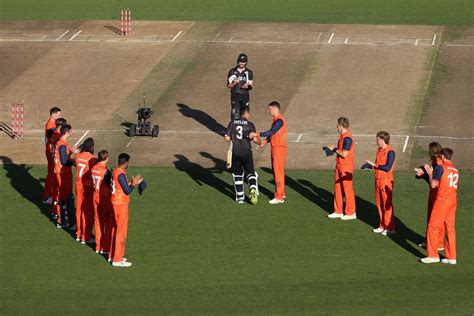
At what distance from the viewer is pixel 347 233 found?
30.0 m

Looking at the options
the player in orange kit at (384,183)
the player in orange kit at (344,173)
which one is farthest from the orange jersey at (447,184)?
the player in orange kit at (344,173)

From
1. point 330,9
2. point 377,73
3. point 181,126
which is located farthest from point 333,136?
point 330,9

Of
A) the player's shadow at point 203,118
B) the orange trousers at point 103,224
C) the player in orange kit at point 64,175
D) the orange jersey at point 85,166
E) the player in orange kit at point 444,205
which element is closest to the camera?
the player in orange kit at point 444,205

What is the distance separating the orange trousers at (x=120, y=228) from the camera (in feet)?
90.7

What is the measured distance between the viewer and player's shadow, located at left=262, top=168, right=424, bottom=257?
29500mm

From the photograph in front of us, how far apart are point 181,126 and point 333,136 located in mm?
4898

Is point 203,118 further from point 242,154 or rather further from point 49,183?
point 49,183

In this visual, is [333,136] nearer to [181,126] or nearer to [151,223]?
[181,126]

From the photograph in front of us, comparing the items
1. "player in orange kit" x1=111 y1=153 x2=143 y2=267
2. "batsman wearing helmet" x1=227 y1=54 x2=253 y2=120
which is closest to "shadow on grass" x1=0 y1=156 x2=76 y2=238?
"player in orange kit" x1=111 y1=153 x2=143 y2=267

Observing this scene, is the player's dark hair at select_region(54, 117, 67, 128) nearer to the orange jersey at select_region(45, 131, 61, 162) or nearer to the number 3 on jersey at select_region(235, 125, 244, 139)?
the orange jersey at select_region(45, 131, 61, 162)

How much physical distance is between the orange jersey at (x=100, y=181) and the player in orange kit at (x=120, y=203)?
69 centimetres

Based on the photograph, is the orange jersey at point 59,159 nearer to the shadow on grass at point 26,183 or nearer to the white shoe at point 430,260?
the shadow on grass at point 26,183

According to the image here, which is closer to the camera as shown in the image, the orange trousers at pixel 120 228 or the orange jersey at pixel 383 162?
the orange trousers at pixel 120 228

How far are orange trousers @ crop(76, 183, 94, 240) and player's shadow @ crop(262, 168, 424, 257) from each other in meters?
6.04
